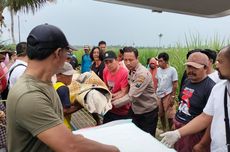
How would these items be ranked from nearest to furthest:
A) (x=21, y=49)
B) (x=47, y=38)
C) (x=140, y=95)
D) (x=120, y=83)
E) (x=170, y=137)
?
(x=47, y=38), (x=170, y=137), (x=21, y=49), (x=140, y=95), (x=120, y=83)

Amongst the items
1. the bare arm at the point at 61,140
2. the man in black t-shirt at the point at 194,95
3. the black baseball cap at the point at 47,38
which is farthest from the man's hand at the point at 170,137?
the black baseball cap at the point at 47,38

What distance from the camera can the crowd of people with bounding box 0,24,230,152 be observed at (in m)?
1.49

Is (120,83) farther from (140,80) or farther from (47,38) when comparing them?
(47,38)

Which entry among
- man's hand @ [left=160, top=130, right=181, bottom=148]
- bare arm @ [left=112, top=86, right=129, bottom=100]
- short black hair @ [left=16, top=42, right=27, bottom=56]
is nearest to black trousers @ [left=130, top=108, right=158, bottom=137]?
bare arm @ [left=112, top=86, right=129, bottom=100]

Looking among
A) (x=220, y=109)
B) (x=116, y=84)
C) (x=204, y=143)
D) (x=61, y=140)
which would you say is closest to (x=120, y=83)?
(x=116, y=84)

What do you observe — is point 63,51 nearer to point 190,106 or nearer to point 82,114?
point 190,106

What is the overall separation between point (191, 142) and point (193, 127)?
24.9 inches

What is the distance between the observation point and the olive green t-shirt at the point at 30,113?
4.82 ft

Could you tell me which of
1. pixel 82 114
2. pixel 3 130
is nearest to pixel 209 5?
pixel 3 130

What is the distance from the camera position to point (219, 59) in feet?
8.18

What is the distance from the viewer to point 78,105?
11.9 ft

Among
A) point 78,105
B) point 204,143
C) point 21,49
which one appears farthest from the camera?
point 21,49

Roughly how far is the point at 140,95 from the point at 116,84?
0.41 metres

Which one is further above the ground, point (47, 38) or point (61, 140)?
point (47, 38)
